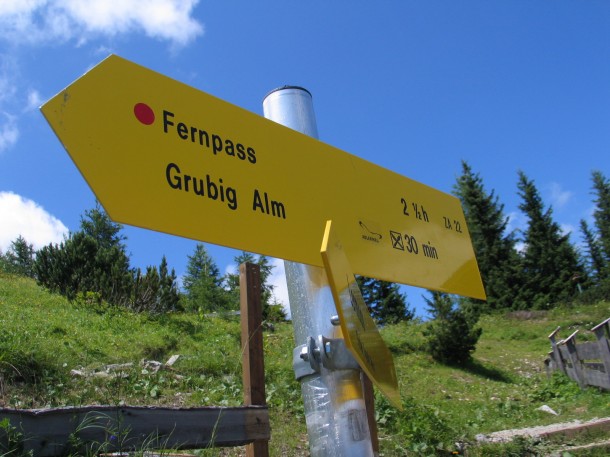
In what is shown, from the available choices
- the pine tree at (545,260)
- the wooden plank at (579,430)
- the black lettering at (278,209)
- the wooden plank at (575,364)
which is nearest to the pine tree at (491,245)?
the pine tree at (545,260)

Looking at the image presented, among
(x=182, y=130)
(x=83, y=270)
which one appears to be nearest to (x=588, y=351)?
(x=182, y=130)

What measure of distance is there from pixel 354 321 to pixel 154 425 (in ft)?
3.58

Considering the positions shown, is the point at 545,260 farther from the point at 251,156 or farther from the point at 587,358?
the point at 251,156

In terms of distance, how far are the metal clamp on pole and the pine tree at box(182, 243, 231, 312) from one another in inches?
1007

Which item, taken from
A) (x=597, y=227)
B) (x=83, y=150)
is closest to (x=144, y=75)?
(x=83, y=150)

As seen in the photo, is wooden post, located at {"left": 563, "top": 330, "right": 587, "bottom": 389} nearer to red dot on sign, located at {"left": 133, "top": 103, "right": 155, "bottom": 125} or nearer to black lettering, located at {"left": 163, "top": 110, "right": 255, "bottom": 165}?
black lettering, located at {"left": 163, "top": 110, "right": 255, "bottom": 165}

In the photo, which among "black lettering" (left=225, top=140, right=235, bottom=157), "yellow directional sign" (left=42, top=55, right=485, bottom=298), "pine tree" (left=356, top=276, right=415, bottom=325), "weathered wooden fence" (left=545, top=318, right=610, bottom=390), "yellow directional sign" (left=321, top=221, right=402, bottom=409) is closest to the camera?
"yellow directional sign" (left=321, top=221, right=402, bottom=409)

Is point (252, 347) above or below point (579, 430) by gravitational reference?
above

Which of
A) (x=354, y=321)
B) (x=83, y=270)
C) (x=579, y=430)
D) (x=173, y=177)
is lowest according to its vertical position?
(x=579, y=430)

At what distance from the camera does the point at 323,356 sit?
1.56 metres

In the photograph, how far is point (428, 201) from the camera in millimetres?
2730

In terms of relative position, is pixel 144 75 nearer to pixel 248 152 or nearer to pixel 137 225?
pixel 248 152

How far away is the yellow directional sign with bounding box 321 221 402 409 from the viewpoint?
3.78 feet

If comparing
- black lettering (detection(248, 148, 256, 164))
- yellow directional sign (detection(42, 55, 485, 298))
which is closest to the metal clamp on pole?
yellow directional sign (detection(42, 55, 485, 298))
